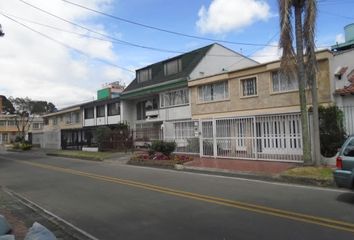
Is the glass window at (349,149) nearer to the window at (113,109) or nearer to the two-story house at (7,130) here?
the window at (113,109)

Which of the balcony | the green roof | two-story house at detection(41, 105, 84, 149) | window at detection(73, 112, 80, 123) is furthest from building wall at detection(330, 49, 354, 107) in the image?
window at detection(73, 112, 80, 123)

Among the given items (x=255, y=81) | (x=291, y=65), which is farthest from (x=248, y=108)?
(x=291, y=65)

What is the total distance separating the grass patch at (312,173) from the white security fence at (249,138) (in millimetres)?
4324

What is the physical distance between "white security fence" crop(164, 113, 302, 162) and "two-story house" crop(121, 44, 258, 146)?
4610 mm

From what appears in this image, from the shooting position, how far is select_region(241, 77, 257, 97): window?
26089 mm

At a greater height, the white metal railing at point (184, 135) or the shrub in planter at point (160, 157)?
the white metal railing at point (184, 135)

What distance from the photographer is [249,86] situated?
26.6 metres

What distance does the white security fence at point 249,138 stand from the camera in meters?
20.9

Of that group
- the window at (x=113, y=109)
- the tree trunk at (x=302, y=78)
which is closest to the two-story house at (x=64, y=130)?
the window at (x=113, y=109)

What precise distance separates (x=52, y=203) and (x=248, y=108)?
16.9 metres

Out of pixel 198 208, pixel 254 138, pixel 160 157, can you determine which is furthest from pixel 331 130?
pixel 198 208

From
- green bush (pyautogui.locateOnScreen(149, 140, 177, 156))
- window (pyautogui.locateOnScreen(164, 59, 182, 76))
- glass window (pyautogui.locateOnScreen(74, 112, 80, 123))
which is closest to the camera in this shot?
green bush (pyautogui.locateOnScreen(149, 140, 177, 156))

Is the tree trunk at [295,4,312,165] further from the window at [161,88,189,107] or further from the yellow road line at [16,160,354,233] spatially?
the window at [161,88,189,107]

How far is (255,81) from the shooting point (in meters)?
25.9
